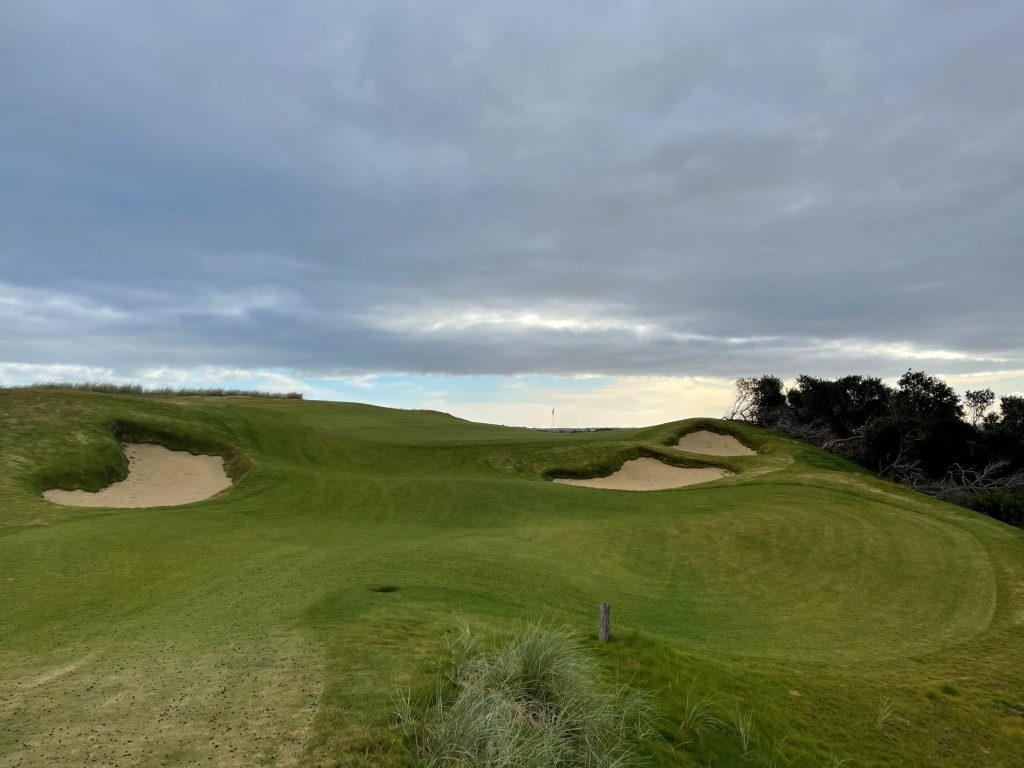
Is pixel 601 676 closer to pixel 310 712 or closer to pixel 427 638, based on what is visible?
pixel 427 638

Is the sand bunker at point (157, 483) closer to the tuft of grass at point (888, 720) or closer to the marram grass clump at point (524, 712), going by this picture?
the marram grass clump at point (524, 712)

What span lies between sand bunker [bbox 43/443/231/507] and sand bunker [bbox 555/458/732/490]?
19022mm

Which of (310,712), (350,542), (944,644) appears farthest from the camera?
(350,542)

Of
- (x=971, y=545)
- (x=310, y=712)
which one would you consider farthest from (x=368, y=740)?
(x=971, y=545)

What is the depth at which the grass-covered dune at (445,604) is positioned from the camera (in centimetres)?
678

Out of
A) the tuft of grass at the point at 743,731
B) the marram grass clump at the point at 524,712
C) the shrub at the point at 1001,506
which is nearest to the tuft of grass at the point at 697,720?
the tuft of grass at the point at 743,731

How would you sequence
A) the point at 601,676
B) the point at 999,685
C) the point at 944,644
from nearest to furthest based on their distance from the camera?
the point at 601,676
the point at 999,685
the point at 944,644

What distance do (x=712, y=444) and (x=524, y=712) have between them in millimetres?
40271

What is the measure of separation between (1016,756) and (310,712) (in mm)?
10962

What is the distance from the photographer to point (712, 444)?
43844 mm

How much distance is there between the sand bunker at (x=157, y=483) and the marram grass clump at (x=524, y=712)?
22.0 meters

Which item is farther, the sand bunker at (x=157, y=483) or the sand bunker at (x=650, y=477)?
the sand bunker at (x=650, y=477)

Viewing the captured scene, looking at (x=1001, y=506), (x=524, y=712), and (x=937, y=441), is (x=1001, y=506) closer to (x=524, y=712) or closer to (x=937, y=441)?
(x=937, y=441)

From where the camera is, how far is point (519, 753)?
5699 mm
